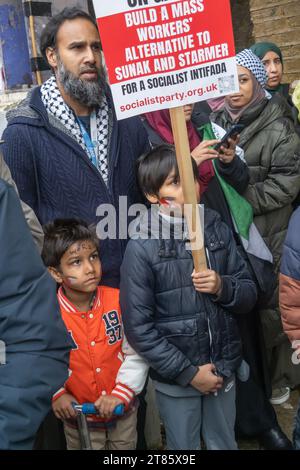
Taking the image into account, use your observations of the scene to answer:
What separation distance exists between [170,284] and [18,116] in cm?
100

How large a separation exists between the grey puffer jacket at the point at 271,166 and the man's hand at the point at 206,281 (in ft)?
3.57

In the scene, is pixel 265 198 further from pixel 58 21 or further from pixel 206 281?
pixel 58 21

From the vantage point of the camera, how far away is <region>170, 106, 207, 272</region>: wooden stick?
7.37 feet

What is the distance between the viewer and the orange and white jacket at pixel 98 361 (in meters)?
2.37

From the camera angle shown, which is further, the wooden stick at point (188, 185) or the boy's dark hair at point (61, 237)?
the boy's dark hair at point (61, 237)

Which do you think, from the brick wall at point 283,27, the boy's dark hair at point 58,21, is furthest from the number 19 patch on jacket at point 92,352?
the brick wall at point 283,27

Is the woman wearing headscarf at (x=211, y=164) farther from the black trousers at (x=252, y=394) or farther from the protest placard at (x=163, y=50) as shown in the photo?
the black trousers at (x=252, y=394)

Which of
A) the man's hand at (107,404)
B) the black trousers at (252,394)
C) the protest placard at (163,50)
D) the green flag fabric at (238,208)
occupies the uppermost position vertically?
the protest placard at (163,50)

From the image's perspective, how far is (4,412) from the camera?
1409mm

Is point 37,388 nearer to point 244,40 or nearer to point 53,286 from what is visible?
point 53,286

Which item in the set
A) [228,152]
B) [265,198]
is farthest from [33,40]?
[228,152]

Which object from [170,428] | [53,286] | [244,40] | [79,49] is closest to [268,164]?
[79,49]

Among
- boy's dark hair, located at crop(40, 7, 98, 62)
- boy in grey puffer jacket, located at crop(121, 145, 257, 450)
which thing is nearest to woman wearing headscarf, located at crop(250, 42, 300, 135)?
boy's dark hair, located at crop(40, 7, 98, 62)

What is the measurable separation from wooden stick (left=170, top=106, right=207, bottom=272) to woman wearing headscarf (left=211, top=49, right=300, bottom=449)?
2.95 feet
